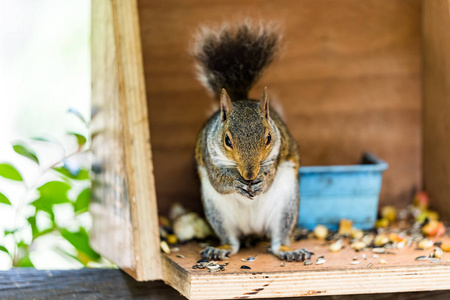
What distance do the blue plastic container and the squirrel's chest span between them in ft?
0.76

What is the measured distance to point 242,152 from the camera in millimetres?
1637

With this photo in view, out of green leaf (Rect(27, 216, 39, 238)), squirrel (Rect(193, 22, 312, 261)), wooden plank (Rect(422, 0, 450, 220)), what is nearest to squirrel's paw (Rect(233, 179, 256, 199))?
squirrel (Rect(193, 22, 312, 261))

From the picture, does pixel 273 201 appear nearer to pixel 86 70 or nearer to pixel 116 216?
pixel 116 216

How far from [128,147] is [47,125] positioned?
1.16m

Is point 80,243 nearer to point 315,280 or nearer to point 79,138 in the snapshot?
point 79,138

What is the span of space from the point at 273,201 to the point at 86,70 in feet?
3.88

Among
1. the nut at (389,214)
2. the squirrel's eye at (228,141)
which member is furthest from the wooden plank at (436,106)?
the squirrel's eye at (228,141)

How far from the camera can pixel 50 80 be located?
2.65m

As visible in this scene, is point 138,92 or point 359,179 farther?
point 359,179

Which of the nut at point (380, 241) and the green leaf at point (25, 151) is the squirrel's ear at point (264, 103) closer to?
the nut at point (380, 241)

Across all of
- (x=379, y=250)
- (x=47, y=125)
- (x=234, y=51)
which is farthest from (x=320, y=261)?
(x=47, y=125)

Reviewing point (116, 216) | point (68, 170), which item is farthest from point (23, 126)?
point (116, 216)

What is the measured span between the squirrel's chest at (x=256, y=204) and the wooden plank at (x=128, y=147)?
274 millimetres

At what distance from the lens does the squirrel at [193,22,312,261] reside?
→ 1.68 metres
